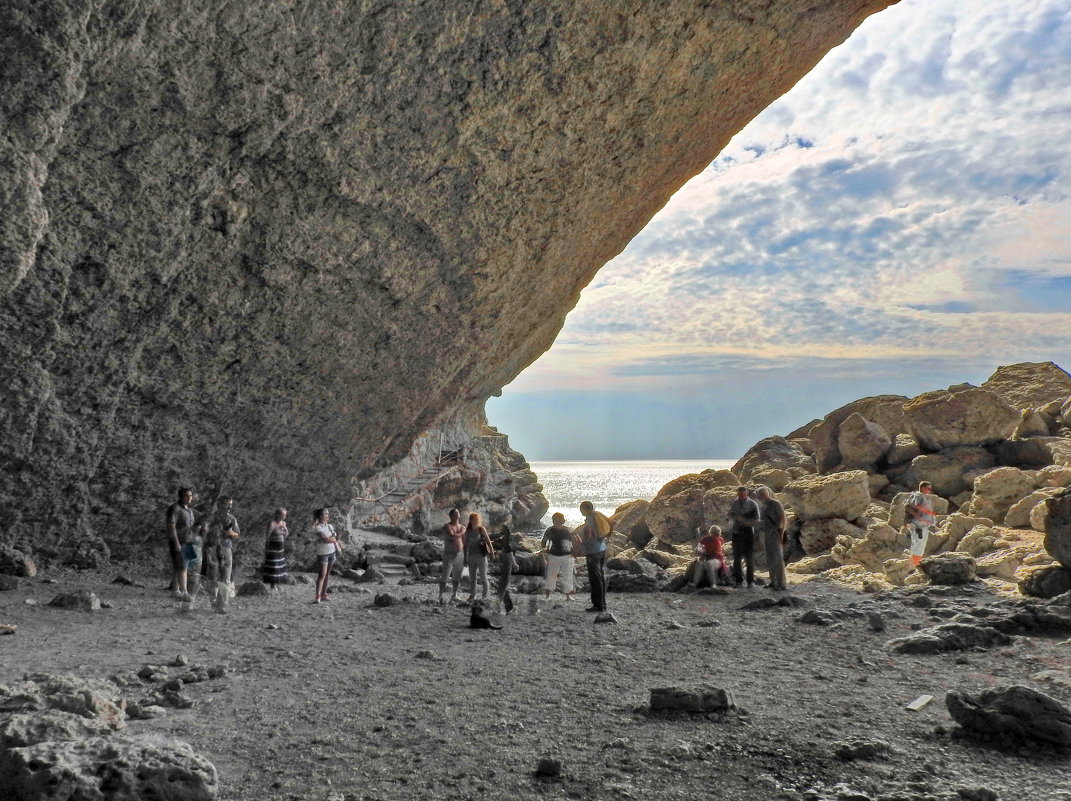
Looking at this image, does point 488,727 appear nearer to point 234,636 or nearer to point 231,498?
point 234,636

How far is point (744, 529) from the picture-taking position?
12.8 meters

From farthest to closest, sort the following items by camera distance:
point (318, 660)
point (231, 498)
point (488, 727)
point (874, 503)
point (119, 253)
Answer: point (874, 503)
point (231, 498)
point (119, 253)
point (318, 660)
point (488, 727)

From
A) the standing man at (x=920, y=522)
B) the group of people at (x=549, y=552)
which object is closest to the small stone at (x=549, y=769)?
the group of people at (x=549, y=552)

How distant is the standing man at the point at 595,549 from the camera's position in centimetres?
1037

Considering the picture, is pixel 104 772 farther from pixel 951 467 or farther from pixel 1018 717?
pixel 951 467

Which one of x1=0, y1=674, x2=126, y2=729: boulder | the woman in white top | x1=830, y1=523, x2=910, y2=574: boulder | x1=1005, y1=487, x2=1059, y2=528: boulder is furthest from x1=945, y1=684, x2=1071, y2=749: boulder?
x1=1005, y1=487, x2=1059, y2=528: boulder

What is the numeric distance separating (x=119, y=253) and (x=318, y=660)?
588cm

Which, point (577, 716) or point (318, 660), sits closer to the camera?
point (577, 716)

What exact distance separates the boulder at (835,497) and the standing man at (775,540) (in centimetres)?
833

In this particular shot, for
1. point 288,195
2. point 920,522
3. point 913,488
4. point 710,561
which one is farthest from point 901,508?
point 288,195

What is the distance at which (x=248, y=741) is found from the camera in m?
4.48

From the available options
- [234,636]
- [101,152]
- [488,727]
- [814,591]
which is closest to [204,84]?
[101,152]

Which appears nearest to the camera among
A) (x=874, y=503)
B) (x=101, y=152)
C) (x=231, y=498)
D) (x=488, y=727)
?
(x=488, y=727)

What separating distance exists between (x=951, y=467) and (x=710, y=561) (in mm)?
13649
